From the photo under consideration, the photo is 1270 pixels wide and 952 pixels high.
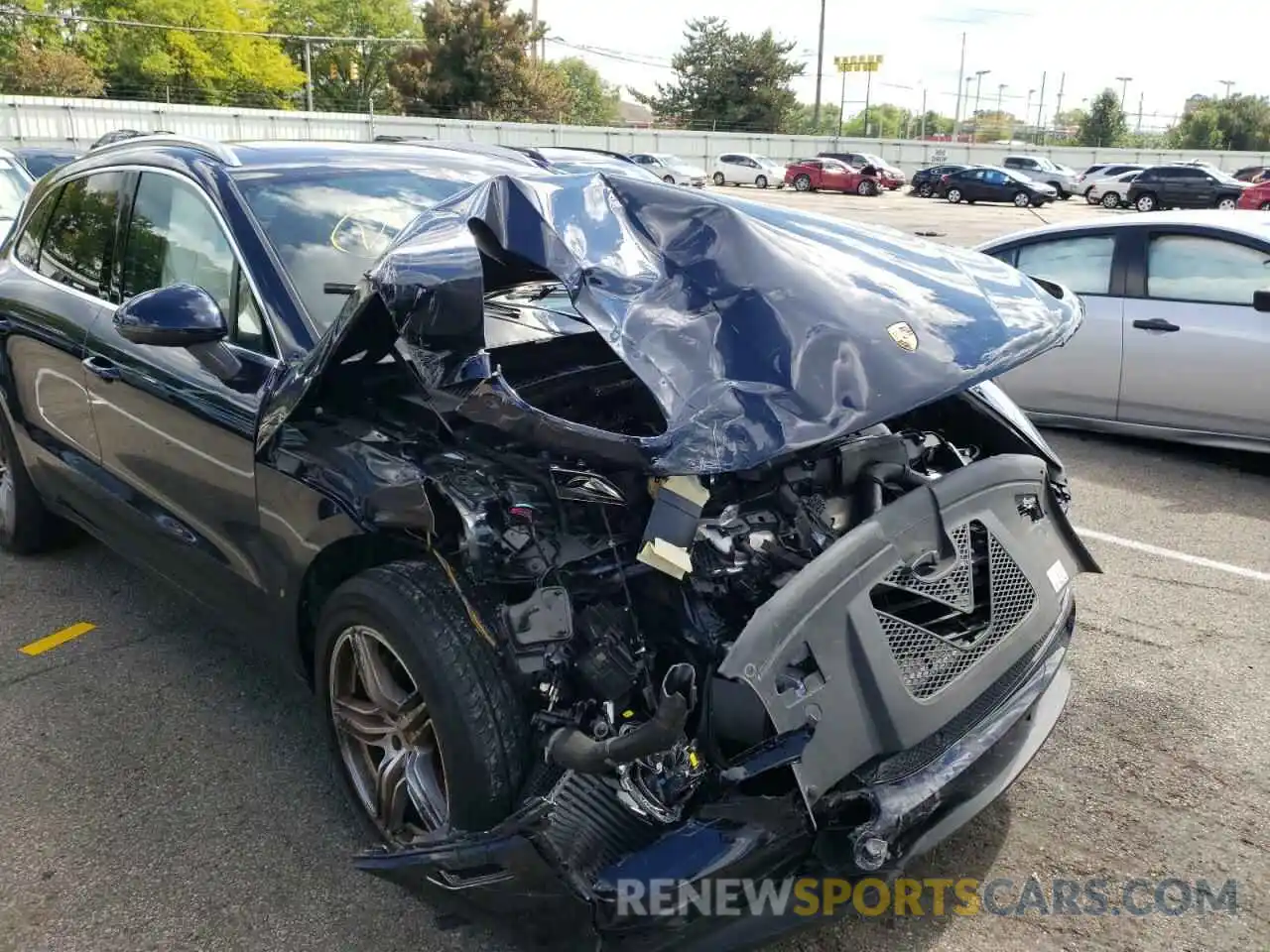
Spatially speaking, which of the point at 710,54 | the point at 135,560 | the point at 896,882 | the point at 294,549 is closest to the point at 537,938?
the point at 896,882

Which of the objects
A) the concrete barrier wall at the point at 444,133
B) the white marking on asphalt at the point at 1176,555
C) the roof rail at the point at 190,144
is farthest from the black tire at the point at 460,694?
the concrete barrier wall at the point at 444,133

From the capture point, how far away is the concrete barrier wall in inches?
1304

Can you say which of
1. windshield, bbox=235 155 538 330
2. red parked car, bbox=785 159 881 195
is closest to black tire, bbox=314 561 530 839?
windshield, bbox=235 155 538 330

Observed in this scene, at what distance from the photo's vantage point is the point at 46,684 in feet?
12.5

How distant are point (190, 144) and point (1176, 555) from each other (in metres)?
4.70

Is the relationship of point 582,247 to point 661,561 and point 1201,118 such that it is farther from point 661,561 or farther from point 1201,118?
point 1201,118

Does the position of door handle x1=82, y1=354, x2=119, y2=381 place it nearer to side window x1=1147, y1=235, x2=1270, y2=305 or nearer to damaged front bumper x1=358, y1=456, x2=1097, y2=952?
damaged front bumper x1=358, y1=456, x2=1097, y2=952

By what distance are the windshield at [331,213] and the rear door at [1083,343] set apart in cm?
442

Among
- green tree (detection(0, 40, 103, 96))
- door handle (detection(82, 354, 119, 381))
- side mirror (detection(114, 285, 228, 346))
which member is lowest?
door handle (detection(82, 354, 119, 381))

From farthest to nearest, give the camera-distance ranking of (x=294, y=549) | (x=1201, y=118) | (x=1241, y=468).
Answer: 1. (x=1201, y=118)
2. (x=1241, y=468)
3. (x=294, y=549)

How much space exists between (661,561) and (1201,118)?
3453 inches

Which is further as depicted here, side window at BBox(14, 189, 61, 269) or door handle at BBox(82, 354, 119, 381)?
side window at BBox(14, 189, 61, 269)

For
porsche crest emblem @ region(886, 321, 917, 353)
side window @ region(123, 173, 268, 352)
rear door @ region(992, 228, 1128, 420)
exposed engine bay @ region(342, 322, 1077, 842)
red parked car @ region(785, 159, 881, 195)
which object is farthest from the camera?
red parked car @ region(785, 159, 881, 195)

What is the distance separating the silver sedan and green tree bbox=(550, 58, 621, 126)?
67.9 m
